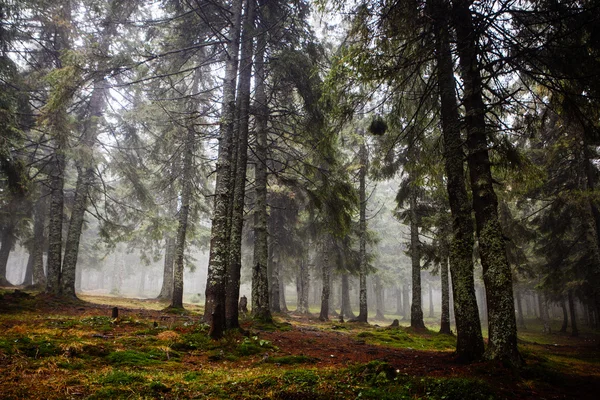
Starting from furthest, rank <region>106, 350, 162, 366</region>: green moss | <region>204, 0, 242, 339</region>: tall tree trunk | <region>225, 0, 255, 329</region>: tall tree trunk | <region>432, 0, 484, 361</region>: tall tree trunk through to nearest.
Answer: <region>225, 0, 255, 329</region>: tall tree trunk → <region>204, 0, 242, 339</region>: tall tree trunk → <region>432, 0, 484, 361</region>: tall tree trunk → <region>106, 350, 162, 366</region>: green moss

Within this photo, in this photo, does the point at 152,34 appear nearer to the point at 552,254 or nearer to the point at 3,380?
the point at 3,380

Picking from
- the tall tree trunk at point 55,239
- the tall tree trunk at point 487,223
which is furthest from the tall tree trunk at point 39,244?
the tall tree trunk at point 487,223

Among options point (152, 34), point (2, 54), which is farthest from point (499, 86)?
point (2, 54)

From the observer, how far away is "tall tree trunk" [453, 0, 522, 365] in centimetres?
624

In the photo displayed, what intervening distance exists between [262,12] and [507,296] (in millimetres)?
11931

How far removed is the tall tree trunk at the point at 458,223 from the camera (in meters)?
6.88

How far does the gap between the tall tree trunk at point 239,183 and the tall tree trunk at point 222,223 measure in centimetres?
51

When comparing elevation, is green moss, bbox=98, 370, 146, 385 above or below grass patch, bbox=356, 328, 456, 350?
above

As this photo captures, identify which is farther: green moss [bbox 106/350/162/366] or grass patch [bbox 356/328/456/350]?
grass patch [bbox 356/328/456/350]

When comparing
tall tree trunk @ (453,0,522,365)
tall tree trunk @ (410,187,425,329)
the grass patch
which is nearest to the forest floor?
tall tree trunk @ (453,0,522,365)

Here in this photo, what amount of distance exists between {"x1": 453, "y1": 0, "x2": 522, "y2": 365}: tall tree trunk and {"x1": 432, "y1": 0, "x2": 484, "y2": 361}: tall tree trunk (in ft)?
0.97

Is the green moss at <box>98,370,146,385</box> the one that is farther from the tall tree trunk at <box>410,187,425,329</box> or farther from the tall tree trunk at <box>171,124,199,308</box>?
the tall tree trunk at <box>410,187,425,329</box>

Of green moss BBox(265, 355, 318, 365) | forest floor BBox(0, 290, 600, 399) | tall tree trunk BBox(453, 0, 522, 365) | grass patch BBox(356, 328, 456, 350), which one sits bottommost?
grass patch BBox(356, 328, 456, 350)

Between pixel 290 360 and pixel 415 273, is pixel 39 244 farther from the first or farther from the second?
pixel 415 273
